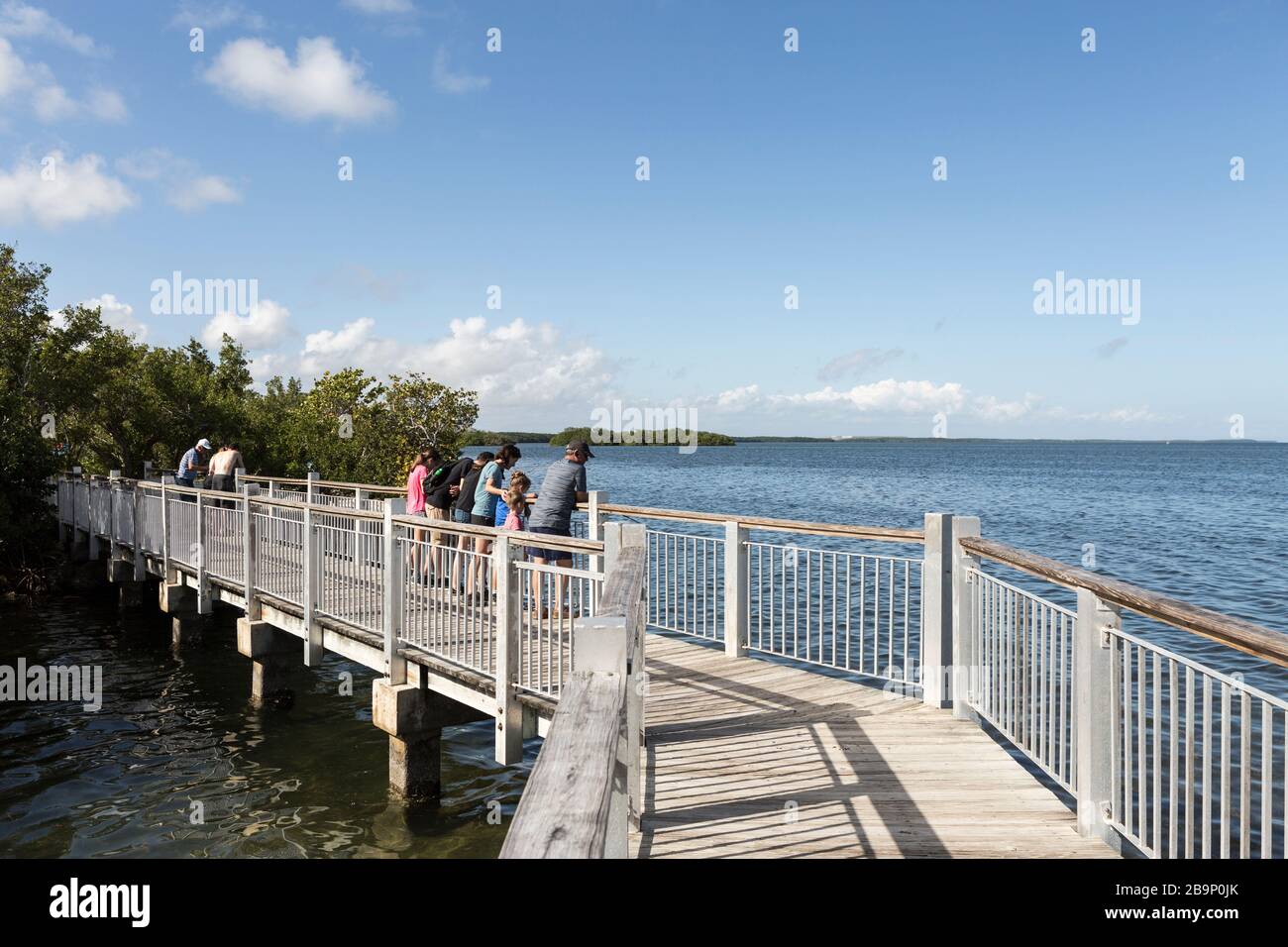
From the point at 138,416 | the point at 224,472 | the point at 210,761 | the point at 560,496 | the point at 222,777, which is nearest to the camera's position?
the point at 560,496

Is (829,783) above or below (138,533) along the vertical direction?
below

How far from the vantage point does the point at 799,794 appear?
202 inches

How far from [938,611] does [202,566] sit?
11994mm

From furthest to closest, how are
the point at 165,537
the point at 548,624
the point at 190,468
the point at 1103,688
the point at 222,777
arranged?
the point at 190,468 → the point at 165,537 → the point at 222,777 → the point at 548,624 → the point at 1103,688

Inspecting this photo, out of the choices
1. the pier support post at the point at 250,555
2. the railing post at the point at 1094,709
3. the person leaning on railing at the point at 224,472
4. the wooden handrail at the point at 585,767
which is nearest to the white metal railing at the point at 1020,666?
the railing post at the point at 1094,709

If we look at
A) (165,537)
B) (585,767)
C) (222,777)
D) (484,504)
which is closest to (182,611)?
(165,537)

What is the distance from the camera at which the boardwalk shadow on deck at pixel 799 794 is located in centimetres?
452

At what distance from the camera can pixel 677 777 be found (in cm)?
538

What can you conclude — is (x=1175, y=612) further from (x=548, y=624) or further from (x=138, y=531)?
(x=138, y=531)

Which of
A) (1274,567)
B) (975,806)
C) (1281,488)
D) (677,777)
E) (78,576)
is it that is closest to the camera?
(975,806)

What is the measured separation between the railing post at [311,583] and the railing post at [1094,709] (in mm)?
8573
